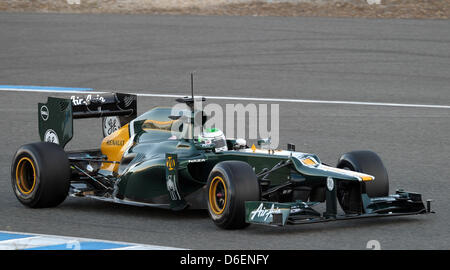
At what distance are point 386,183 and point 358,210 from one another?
0.53 metres

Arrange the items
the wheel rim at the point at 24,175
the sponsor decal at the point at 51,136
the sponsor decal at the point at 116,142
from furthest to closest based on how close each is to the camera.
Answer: the sponsor decal at the point at 51,136 → the sponsor decal at the point at 116,142 → the wheel rim at the point at 24,175

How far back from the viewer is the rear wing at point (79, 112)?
1073 cm

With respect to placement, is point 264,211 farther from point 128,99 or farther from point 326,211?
point 128,99

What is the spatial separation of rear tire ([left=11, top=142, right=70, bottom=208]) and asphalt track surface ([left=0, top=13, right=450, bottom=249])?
0.15 metres

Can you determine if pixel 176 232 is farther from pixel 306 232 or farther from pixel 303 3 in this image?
pixel 303 3

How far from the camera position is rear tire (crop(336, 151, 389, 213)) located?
8906 millimetres

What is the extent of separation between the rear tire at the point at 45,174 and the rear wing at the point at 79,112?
79 cm

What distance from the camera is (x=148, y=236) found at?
28.2 feet

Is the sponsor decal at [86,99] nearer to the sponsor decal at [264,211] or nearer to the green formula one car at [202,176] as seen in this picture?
the green formula one car at [202,176]

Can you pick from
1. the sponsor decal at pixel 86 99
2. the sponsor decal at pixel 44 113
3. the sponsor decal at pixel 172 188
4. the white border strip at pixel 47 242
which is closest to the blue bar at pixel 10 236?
the white border strip at pixel 47 242

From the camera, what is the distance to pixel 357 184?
8.87m

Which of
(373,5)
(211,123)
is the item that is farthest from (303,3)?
(211,123)

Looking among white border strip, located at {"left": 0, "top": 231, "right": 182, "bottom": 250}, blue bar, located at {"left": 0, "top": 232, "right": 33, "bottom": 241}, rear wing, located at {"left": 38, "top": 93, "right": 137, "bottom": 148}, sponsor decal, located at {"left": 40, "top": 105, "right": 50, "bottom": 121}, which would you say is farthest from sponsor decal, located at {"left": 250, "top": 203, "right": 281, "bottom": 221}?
sponsor decal, located at {"left": 40, "top": 105, "right": 50, "bottom": 121}

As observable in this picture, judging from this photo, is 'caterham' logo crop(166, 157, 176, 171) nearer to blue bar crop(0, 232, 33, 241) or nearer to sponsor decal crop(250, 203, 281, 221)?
sponsor decal crop(250, 203, 281, 221)
